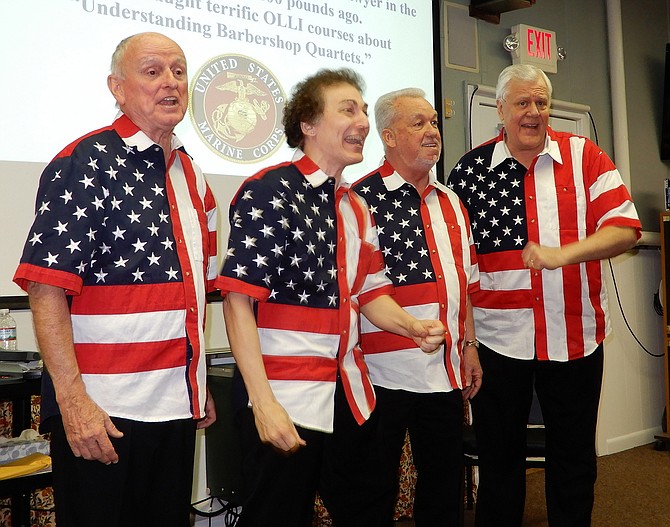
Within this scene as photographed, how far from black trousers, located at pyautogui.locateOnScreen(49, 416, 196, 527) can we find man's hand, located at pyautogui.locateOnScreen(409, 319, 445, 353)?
63 cm

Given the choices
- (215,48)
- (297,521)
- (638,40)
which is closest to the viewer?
(297,521)

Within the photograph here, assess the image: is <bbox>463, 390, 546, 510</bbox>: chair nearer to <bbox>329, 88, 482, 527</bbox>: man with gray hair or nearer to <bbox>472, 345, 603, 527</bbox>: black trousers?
<bbox>472, 345, 603, 527</bbox>: black trousers

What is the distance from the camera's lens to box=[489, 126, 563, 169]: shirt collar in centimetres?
246

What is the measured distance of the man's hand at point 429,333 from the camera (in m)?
1.82

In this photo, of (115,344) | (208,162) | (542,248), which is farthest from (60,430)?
(208,162)

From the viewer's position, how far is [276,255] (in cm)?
161

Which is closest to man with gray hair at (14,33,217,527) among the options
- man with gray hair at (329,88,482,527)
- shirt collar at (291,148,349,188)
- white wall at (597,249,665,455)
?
shirt collar at (291,148,349,188)

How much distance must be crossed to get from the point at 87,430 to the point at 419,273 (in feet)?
3.91

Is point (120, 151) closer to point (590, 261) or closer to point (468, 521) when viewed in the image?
point (590, 261)

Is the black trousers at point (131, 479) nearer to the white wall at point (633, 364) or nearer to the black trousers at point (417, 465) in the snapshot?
the black trousers at point (417, 465)

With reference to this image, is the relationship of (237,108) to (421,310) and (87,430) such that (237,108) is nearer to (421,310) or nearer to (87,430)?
(421,310)

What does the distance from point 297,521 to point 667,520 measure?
8.16 feet

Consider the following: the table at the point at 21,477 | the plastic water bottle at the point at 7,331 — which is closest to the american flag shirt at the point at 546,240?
the table at the point at 21,477

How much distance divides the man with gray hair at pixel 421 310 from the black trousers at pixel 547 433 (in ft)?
0.33
